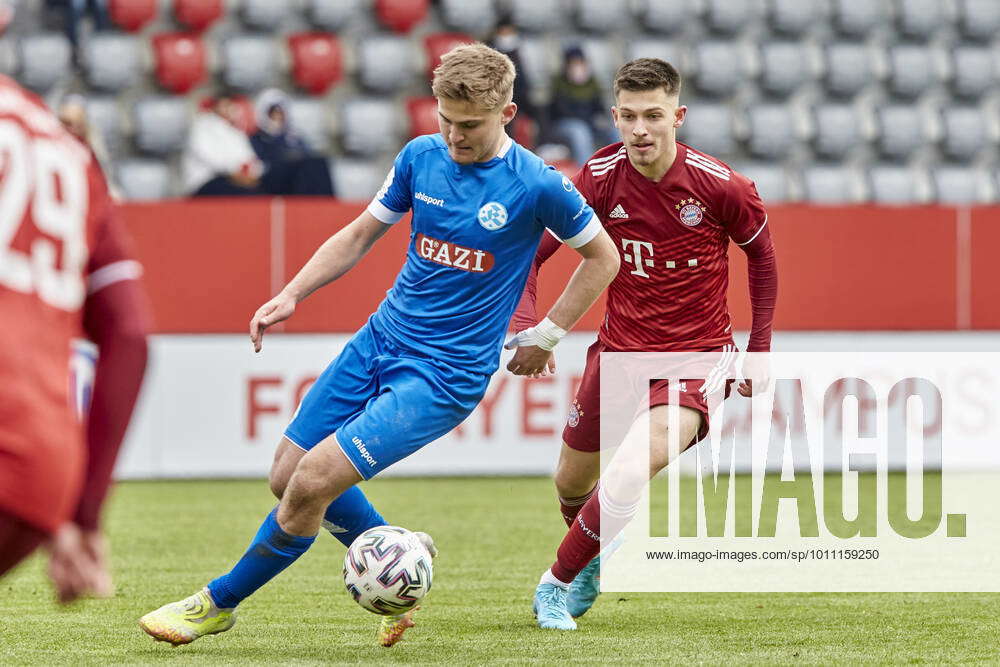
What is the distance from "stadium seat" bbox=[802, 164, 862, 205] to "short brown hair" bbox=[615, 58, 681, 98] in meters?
10.1

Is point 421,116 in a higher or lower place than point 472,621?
higher

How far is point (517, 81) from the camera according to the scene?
14305 mm

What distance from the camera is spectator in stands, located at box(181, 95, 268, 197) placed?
1324 centimetres

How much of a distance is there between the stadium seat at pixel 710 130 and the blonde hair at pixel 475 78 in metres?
10.8

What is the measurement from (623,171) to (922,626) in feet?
7.01

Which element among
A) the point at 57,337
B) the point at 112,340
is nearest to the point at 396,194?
the point at 112,340

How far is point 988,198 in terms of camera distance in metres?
16.3

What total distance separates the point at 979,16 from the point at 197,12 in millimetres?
8643

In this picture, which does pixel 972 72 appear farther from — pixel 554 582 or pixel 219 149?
pixel 554 582

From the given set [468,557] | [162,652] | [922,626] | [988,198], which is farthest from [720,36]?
[162,652]

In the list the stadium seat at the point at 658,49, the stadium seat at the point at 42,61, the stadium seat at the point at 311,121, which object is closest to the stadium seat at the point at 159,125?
the stadium seat at the point at 42,61

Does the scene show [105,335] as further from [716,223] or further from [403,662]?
[716,223]

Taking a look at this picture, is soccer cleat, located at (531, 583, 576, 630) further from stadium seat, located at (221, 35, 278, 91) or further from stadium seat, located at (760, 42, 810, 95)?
stadium seat, located at (760, 42, 810, 95)

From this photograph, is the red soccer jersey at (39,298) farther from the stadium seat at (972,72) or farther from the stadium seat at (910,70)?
the stadium seat at (972,72)
